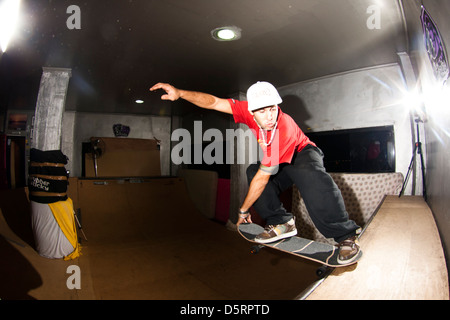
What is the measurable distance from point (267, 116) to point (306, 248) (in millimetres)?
1247

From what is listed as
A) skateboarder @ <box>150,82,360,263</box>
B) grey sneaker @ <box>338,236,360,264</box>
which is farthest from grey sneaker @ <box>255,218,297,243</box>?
grey sneaker @ <box>338,236,360,264</box>

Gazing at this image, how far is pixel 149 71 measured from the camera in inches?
163

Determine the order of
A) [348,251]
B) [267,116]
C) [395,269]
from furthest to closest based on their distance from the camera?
[267,116] → [348,251] → [395,269]

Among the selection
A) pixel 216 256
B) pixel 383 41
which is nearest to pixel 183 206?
pixel 216 256

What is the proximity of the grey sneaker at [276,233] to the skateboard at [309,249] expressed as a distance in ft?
0.24

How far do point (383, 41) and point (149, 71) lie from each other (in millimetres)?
3910

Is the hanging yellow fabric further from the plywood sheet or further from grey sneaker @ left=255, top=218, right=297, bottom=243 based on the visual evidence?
the plywood sheet

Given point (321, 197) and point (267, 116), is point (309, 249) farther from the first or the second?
point (267, 116)

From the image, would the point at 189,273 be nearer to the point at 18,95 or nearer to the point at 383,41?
the point at 383,41

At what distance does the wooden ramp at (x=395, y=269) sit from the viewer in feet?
3.71

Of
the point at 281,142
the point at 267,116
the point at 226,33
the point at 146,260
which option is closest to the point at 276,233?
the point at 281,142

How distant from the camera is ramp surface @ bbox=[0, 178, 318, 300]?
2.07m

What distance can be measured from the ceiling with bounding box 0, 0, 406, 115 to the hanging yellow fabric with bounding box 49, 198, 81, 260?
2.32 meters

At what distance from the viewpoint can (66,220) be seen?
9.03 ft
